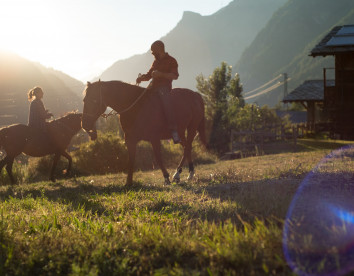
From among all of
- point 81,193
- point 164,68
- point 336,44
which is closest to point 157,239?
point 81,193

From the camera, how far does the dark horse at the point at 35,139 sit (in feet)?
32.3

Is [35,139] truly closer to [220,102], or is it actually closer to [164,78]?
[164,78]

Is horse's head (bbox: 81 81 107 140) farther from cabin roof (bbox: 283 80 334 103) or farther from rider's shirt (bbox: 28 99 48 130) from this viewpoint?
cabin roof (bbox: 283 80 334 103)

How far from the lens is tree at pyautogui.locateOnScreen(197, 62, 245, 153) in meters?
30.4

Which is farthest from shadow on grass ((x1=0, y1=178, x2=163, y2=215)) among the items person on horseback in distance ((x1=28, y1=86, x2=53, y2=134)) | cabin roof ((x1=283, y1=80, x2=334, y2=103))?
cabin roof ((x1=283, y1=80, x2=334, y2=103))

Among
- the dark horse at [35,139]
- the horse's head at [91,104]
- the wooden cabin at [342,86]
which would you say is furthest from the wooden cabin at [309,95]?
the horse's head at [91,104]

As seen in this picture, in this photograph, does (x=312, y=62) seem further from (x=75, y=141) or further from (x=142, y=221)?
(x=142, y=221)

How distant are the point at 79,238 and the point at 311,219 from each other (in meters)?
2.47

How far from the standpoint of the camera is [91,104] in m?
7.01

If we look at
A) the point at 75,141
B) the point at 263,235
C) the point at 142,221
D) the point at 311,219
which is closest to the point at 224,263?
the point at 263,235

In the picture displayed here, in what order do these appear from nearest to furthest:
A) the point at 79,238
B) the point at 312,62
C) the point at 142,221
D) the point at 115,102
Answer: the point at 79,238
the point at 142,221
the point at 115,102
the point at 312,62

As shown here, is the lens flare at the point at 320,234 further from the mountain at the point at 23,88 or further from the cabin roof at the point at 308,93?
the mountain at the point at 23,88

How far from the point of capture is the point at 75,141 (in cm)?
2250

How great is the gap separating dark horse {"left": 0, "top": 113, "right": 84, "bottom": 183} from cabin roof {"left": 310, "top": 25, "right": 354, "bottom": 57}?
18.6 metres
